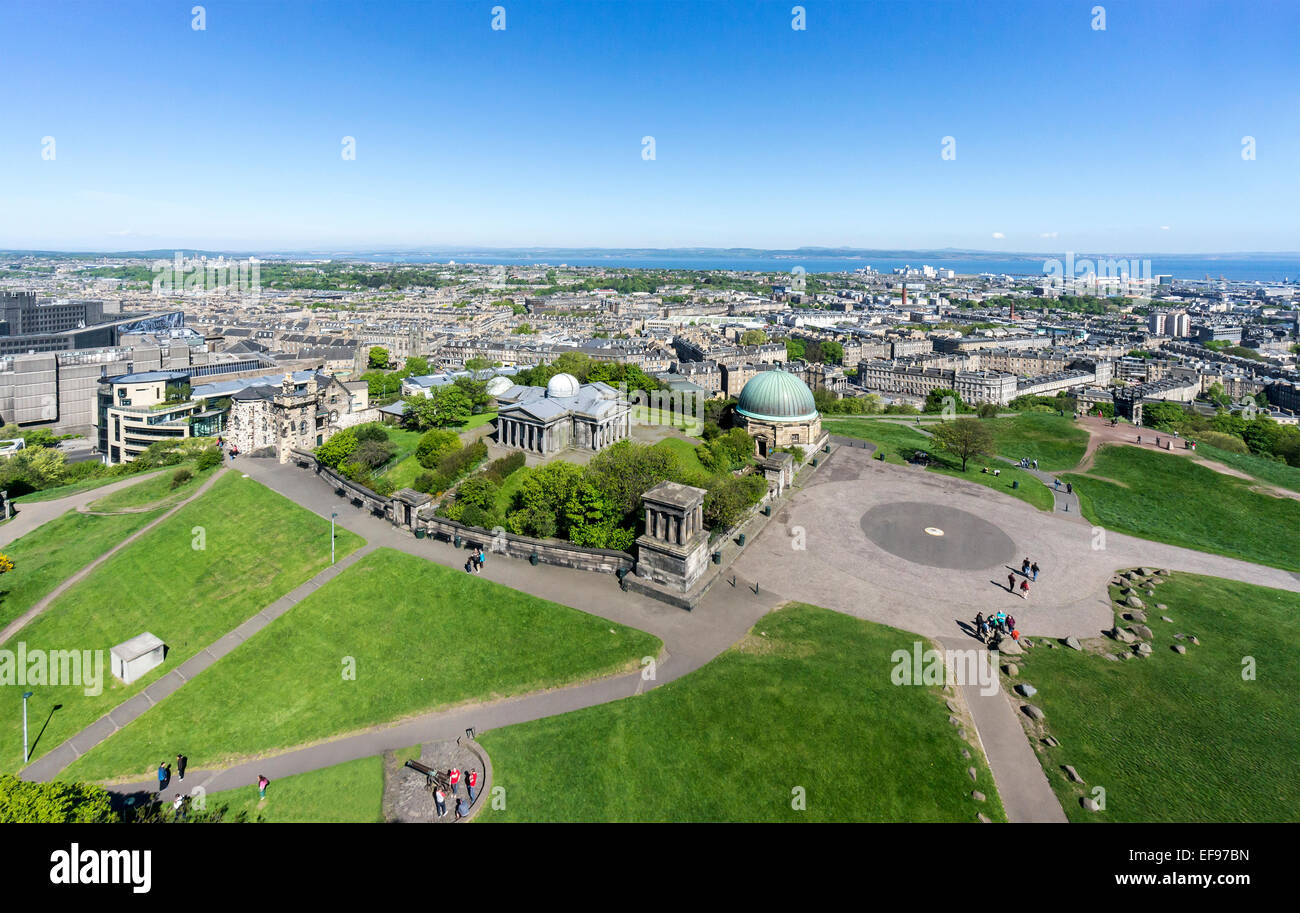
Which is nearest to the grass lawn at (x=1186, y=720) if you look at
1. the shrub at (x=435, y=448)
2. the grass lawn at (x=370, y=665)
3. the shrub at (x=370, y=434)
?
the grass lawn at (x=370, y=665)

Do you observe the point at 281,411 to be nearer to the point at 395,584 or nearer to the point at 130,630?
the point at 130,630

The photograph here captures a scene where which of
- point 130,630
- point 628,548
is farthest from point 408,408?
point 628,548

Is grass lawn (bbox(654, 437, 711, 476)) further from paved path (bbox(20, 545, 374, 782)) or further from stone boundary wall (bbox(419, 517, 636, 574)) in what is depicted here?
paved path (bbox(20, 545, 374, 782))

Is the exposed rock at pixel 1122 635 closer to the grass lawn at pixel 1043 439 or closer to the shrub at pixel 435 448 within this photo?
the grass lawn at pixel 1043 439

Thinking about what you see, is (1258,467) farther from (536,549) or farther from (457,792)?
(457,792)

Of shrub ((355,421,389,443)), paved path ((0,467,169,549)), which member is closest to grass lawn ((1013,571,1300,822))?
shrub ((355,421,389,443))

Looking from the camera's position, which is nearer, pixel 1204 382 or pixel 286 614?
pixel 286 614

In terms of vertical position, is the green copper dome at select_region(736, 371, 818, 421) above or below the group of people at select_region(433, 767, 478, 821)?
above
